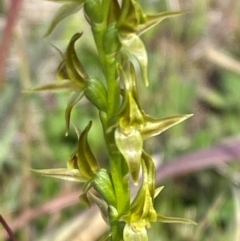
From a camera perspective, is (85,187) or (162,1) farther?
(162,1)

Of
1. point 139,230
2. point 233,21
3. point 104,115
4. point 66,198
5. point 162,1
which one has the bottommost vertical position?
point 233,21

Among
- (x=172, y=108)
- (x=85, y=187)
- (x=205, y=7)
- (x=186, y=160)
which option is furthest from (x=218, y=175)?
(x=85, y=187)

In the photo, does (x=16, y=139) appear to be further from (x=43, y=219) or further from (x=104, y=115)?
(x=104, y=115)

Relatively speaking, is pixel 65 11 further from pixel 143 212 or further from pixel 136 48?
pixel 143 212

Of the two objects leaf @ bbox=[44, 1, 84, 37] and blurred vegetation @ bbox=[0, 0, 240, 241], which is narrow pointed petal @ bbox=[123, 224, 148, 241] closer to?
leaf @ bbox=[44, 1, 84, 37]

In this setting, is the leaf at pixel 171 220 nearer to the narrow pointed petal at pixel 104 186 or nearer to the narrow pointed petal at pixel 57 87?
the narrow pointed petal at pixel 104 186

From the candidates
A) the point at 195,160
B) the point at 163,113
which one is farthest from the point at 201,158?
the point at 163,113
